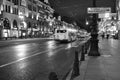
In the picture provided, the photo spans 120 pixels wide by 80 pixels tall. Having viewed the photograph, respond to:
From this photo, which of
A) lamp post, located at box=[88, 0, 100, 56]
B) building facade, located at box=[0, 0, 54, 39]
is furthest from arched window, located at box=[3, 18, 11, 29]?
lamp post, located at box=[88, 0, 100, 56]

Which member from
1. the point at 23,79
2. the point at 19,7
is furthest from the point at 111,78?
the point at 19,7

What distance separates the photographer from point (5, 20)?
185 feet

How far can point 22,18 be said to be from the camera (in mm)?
66188

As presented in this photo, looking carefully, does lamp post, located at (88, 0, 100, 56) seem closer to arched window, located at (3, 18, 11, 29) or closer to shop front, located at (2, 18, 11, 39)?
shop front, located at (2, 18, 11, 39)

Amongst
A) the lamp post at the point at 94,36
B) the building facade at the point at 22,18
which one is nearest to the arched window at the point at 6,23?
the building facade at the point at 22,18

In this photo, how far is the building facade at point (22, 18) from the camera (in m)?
56.0

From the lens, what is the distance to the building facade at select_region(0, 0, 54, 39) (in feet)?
184

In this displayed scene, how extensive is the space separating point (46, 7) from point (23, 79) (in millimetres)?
96317

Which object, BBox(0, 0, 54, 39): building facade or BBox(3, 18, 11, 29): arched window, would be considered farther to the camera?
BBox(0, 0, 54, 39): building facade

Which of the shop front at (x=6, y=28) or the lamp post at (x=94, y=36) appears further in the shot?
the shop front at (x=6, y=28)

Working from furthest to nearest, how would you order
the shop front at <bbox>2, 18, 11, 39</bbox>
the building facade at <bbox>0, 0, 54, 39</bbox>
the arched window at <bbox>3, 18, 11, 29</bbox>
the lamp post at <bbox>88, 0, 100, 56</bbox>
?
the building facade at <bbox>0, 0, 54, 39</bbox> → the arched window at <bbox>3, 18, 11, 29</bbox> → the shop front at <bbox>2, 18, 11, 39</bbox> → the lamp post at <bbox>88, 0, 100, 56</bbox>

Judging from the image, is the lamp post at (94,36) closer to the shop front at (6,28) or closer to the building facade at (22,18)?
the building facade at (22,18)

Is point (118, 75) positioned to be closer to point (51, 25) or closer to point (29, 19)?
point (29, 19)

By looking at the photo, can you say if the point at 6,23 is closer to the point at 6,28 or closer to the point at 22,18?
the point at 6,28
